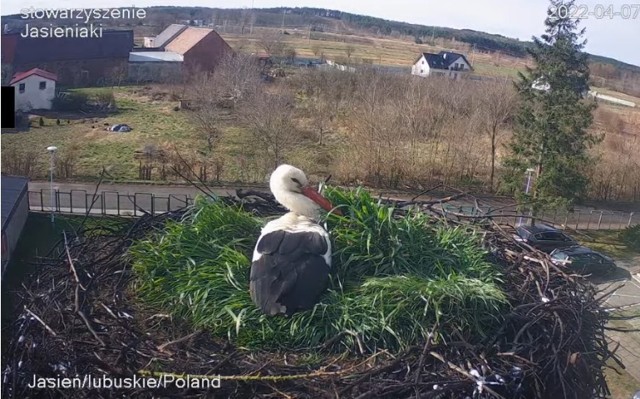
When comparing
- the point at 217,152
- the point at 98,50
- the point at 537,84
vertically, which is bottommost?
the point at 217,152

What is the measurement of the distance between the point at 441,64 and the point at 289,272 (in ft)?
99.8

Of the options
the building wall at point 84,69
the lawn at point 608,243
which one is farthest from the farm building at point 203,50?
the lawn at point 608,243

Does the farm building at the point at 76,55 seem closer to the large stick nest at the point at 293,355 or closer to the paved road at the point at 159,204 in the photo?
the paved road at the point at 159,204

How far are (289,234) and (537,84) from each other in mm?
10211

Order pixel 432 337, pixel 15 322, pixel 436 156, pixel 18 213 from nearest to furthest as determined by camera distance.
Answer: pixel 432 337 < pixel 15 322 < pixel 18 213 < pixel 436 156

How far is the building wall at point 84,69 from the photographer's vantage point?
874 inches

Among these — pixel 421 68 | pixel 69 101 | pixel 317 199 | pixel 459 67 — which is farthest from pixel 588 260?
pixel 459 67

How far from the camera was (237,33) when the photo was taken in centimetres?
3738

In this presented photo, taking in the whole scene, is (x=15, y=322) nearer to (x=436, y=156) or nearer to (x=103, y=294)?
(x=103, y=294)

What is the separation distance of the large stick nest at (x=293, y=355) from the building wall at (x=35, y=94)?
16.0m

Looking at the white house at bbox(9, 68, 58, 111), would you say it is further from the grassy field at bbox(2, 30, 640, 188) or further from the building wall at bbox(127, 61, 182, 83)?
the building wall at bbox(127, 61, 182, 83)

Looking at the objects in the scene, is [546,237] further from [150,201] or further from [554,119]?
[150,201]

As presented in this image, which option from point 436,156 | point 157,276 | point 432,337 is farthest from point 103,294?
point 436,156

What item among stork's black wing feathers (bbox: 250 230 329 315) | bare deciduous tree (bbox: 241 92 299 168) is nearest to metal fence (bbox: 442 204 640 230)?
bare deciduous tree (bbox: 241 92 299 168)
